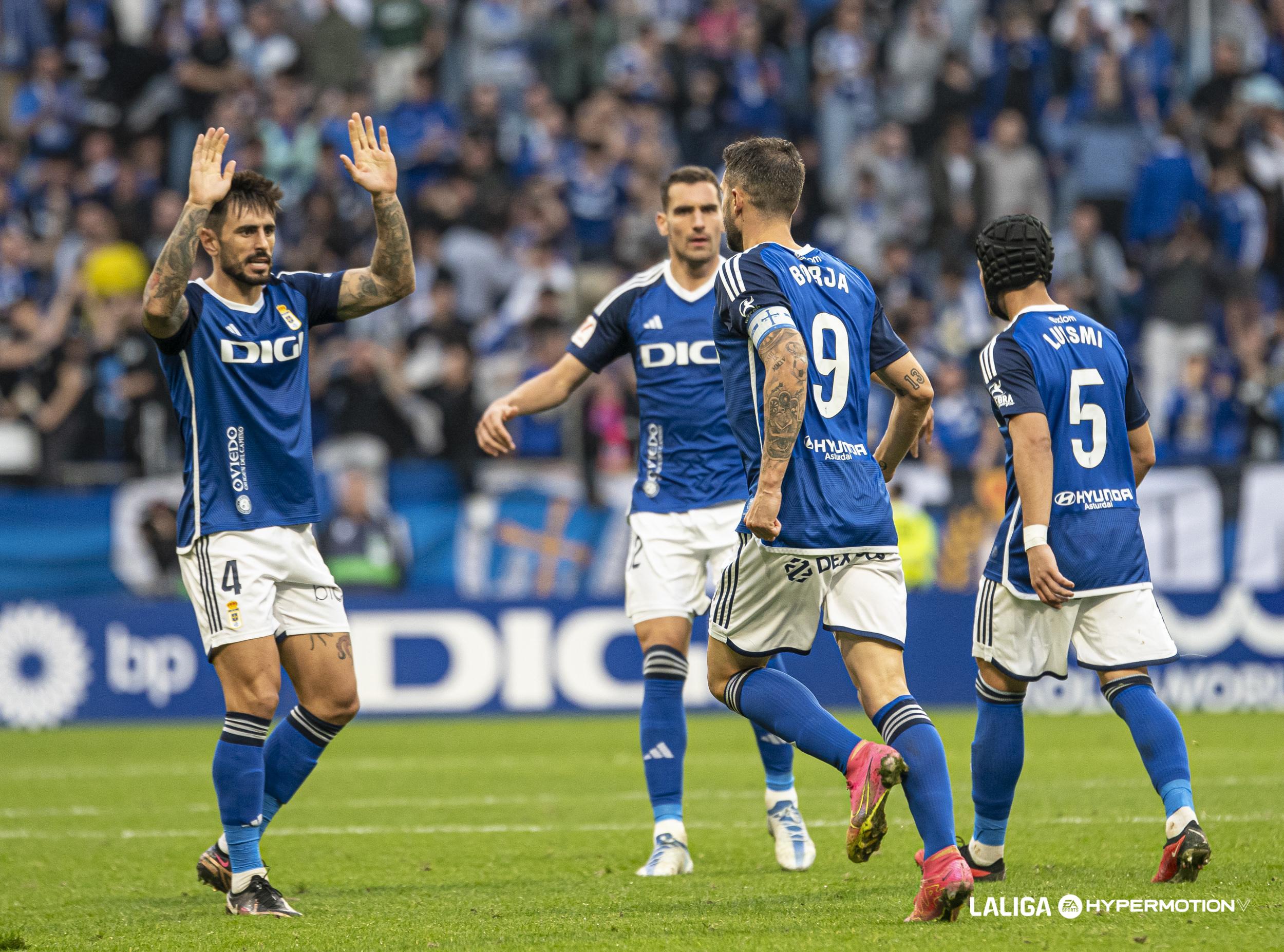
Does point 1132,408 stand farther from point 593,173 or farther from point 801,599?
point 593,173

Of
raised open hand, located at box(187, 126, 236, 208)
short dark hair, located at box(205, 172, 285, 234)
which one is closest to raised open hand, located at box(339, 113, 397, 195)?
short dark hair, located at box(205, 172, 285, 234)

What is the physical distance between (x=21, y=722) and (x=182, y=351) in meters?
8.94

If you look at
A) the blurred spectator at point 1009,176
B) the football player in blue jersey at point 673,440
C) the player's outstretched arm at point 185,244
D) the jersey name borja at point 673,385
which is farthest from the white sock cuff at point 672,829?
the blurred spectator at point 1009,176

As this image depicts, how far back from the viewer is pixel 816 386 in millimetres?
5629

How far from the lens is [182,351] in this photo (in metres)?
6.32

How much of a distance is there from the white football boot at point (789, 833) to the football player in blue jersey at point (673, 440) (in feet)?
0.04

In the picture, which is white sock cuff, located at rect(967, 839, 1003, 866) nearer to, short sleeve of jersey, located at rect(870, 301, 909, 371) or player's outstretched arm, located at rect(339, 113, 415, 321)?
short sleeve of jersey, located at rect(870, 301, 909, 371)

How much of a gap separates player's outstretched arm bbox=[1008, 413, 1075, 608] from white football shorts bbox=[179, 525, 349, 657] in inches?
102

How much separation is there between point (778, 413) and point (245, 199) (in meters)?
2.31

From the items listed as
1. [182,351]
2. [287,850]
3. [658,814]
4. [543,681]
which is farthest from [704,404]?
[543,681]

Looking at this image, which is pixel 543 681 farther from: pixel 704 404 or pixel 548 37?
pixel 548 37

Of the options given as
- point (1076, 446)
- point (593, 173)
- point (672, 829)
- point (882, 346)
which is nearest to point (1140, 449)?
point (1076, 446)

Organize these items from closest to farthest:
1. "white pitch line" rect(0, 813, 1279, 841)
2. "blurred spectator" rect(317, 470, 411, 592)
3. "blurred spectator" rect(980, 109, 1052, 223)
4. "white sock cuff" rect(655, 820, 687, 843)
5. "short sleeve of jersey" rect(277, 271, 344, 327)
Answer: "short sleeve of jersey" rect(277, 271, 344, 327)
"white sock cuff" rect(655, 820, 687, 843)
"white pitch line" rect(0, 813, 1279, 841)
"blurred spectator" rect(317, 470, 411, 592)
"blurred spectator" rect(980, 109, 1052, 223)

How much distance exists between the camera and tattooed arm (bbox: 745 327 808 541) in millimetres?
5398
